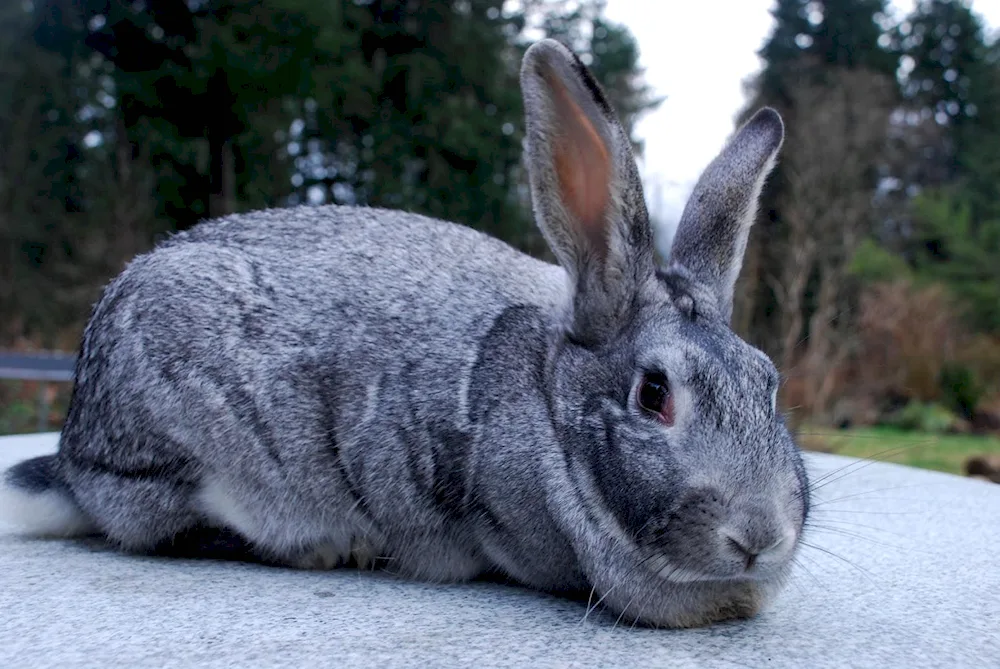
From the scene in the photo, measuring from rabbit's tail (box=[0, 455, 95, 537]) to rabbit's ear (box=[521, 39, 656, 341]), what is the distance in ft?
7.93

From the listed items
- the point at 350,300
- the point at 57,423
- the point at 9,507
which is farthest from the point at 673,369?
the point at 57,423

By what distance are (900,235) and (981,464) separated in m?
26.5

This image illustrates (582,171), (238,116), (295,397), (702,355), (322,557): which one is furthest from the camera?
(238,116)

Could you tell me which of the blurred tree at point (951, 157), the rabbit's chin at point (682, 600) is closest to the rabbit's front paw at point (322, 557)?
the rabbit's chin at point (682, 600)

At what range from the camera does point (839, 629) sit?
2959 millimetres

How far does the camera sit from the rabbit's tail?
13.0 ft

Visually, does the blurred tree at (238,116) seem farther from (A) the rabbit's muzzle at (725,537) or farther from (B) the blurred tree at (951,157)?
(B) the blurred tree at (951,157)

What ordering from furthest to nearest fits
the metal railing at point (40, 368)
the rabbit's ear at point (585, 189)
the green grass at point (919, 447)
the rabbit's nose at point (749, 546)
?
the green grass at point (919, 447) < the metal railing at point (40, 368) < the rabbit's ear at point (585, 189) < the rabbit's nose at point (749, 546)

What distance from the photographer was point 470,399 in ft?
11.0

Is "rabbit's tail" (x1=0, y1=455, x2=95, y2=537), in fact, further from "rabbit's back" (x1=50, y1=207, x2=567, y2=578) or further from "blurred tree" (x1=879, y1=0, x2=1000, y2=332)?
"blurred tree" (x1=879, y1=0, x2=1000, y2=332)

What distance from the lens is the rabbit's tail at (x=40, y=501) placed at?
3.95m

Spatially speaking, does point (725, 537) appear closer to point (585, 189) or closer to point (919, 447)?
point (585, 189)

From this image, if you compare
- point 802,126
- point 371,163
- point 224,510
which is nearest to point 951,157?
point 802,126

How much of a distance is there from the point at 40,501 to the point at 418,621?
2.02 m
